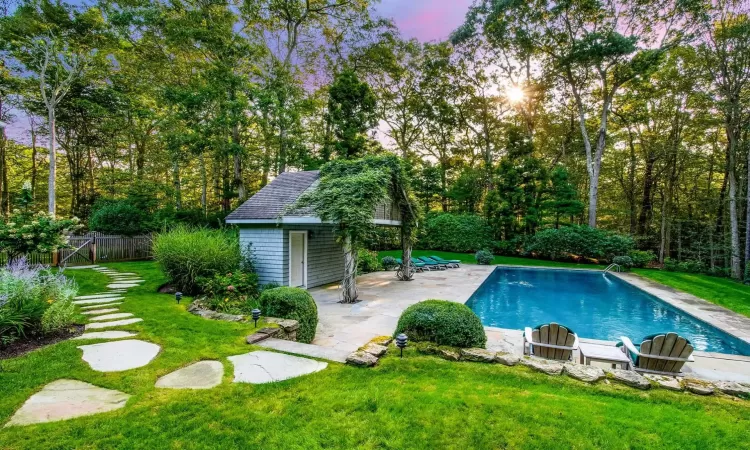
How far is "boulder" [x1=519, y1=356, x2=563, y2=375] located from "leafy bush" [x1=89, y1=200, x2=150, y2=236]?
17.5 meters

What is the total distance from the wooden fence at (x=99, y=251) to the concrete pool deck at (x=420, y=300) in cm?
1098

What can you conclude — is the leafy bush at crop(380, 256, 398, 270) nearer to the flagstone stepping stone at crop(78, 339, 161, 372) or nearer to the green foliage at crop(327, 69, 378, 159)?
the green foliage at crop(327, 69, 378, 159)

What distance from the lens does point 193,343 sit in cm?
432

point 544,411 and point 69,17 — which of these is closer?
point 544,411

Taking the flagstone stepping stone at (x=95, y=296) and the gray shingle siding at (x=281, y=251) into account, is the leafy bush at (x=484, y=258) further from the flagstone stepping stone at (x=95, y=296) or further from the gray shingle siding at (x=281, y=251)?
the flagstone stepping stone at (x=95, y=296)

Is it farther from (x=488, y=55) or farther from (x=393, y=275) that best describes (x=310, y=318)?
(x=488, y=55)

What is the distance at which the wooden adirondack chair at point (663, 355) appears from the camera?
14.6ft

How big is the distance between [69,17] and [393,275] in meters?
19.3

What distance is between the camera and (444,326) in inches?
179

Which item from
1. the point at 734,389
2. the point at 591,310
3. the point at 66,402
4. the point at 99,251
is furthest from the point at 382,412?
the point at 99,251

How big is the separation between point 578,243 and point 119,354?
2136cm

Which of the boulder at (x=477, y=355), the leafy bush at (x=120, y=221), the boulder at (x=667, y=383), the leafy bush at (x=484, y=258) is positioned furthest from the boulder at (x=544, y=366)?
the leafy bush at (x=120, y=221)

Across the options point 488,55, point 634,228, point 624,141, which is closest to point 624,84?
point 624,141

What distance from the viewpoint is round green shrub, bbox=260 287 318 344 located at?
5316 mm
